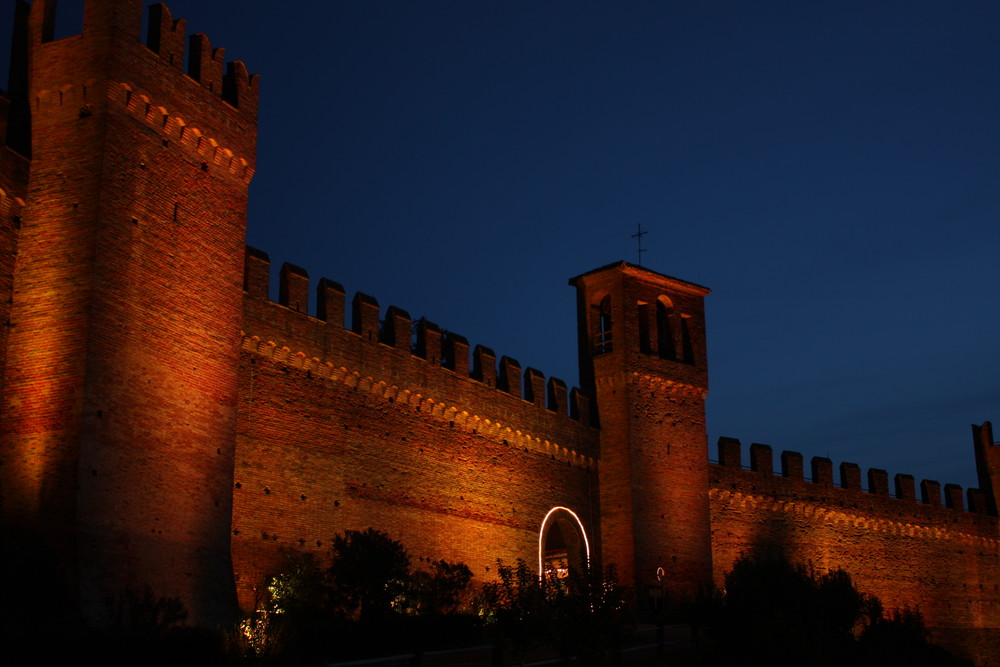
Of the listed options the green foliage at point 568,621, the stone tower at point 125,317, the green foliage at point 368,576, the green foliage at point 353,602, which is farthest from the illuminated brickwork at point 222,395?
the green foliage at point 568,621

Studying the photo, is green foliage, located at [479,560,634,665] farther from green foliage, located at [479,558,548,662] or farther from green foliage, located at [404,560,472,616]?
green foliage, located at [404,560,472,616]

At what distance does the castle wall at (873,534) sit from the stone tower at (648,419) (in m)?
1.54

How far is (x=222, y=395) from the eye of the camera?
17.7 m

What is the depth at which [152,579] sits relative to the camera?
15.6 m

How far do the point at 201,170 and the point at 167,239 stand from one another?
59.1 inches

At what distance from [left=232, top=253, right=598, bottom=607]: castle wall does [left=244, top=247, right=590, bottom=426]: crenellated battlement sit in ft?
0.14

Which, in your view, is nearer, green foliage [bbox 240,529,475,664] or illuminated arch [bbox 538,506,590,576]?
green foliage [bbox 240,529,475,664]

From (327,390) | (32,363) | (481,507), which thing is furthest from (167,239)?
(481,507)

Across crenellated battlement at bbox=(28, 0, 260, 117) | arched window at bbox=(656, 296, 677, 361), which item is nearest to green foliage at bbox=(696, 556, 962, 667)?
arched window at bbox=(656, 296, 677, 361)

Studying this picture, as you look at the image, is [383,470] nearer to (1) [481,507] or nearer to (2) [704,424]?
(1) [481,507]

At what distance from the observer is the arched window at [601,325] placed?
27.8 meters

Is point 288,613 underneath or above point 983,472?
underneath

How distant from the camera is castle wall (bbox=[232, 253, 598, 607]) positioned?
18719 millimetres

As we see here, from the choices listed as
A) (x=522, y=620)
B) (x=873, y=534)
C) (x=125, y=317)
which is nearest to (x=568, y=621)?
(x=522, y=620)
